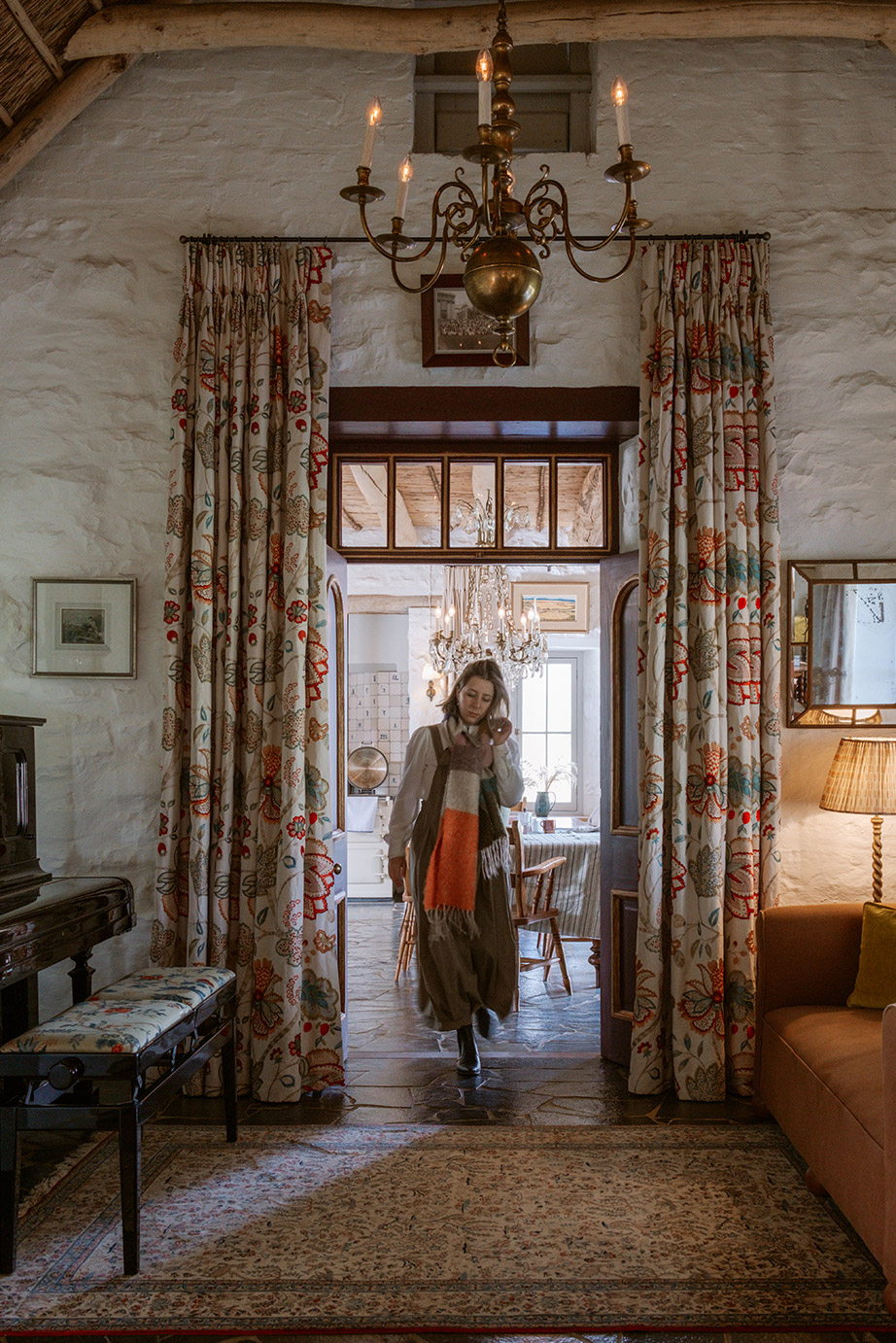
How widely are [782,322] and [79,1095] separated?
395cm

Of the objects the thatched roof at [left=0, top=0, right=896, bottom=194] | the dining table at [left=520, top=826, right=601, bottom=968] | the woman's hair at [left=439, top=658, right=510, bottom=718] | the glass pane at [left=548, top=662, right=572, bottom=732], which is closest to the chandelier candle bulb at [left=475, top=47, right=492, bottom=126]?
the thatched roof at [left=0, top=0, right=896, bottom=194]

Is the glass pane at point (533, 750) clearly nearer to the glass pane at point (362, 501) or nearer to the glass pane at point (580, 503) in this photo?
the glass pane at point (580, 503)

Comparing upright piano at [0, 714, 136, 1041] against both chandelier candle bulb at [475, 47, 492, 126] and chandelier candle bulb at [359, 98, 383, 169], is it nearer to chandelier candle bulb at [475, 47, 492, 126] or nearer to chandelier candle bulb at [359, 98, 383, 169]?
chandelier candle bulb at [359, 98, 383, 169]

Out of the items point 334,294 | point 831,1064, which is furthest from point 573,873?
point 334,294

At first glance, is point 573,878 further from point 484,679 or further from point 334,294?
point 334,294

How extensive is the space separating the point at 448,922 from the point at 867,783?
179cm

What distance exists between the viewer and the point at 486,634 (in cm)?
791

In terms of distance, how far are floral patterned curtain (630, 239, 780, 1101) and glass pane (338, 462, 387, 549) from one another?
46.9 inches

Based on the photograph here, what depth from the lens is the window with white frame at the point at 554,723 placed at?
9461mm

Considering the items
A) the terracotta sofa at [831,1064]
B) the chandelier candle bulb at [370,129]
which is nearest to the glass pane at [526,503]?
the terracotta sofa at [831,1064]

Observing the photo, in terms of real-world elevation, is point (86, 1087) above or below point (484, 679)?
below

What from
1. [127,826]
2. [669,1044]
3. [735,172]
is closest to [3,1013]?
[127,826]

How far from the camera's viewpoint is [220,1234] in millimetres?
2879

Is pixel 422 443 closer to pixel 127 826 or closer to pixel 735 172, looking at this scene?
pixel 735 172
